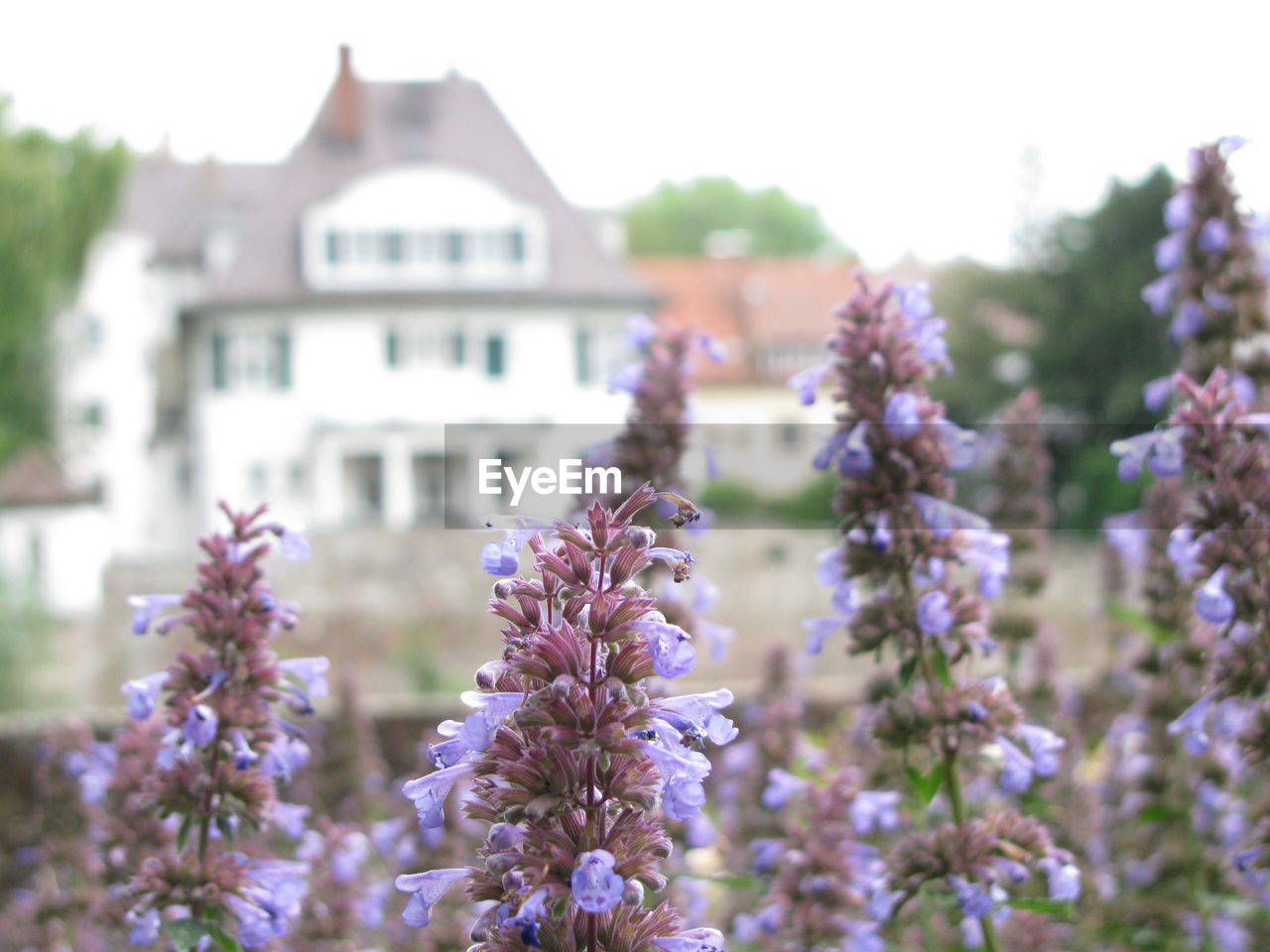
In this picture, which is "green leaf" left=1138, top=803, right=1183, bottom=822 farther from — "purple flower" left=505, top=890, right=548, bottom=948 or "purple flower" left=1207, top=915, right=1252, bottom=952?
"purple flower" left=505, top=890, right=548, bottom=948

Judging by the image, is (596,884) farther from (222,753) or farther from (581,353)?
(581,353)

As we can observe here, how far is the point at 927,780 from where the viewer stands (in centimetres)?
333

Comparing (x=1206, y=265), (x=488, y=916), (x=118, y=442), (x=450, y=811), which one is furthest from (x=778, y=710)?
(x=118, y=442)

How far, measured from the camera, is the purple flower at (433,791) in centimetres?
210

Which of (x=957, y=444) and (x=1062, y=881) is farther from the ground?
(x=957, y=444)

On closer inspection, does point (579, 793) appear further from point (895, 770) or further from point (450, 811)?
point (450, 811)

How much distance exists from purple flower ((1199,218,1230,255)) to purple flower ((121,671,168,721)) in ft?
11.5

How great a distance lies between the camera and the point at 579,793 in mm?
1977

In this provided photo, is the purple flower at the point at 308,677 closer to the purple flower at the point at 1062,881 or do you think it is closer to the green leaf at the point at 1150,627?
the purple flower at the point at 1062,881

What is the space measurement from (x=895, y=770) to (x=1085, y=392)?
33383mm

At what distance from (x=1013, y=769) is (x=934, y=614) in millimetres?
479

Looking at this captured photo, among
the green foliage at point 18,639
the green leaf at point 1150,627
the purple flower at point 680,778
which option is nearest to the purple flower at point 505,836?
the purple flower at point 680,778

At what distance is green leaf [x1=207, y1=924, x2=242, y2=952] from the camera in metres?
3.02

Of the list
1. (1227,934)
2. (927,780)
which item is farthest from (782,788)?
(1227,934)
